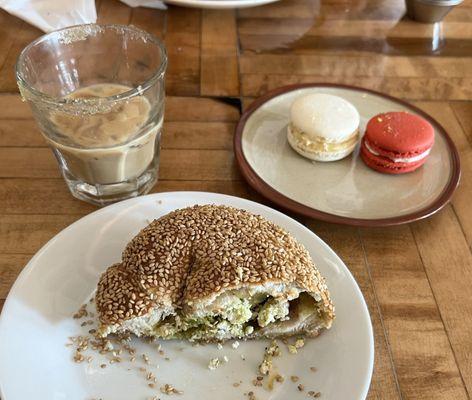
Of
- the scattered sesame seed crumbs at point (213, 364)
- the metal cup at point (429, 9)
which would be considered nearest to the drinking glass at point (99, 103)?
the scattered sesame seed crumbs at point (213, 364)

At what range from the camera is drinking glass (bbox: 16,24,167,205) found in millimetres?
1038

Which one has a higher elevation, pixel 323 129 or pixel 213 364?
pixel 323 129

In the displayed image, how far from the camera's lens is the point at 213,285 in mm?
834

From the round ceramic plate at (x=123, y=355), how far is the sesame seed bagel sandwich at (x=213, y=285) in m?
0.04

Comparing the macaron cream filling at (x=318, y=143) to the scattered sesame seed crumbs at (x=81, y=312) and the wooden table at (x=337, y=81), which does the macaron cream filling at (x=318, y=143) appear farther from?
the scattered sesame seed crumbs at (x=81, y=312)

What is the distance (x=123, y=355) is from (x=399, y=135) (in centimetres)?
81

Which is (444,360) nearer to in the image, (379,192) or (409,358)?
(409,358)

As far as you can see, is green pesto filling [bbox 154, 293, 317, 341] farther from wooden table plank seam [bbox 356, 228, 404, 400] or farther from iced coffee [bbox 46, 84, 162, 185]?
iced coffee [bbox 46, 84, 162, 185]

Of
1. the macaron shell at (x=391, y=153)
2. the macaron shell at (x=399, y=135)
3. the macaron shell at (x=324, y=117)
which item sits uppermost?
the macaron shell at (x=324, y=117)

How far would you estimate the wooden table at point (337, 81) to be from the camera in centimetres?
96

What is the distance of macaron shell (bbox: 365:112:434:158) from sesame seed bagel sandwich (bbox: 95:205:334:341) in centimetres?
44

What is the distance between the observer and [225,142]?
4.38 feet

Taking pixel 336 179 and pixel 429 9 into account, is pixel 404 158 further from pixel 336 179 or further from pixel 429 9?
pixel 429 9

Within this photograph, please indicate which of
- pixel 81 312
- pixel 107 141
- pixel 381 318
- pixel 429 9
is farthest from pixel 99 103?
pixel 429 9
